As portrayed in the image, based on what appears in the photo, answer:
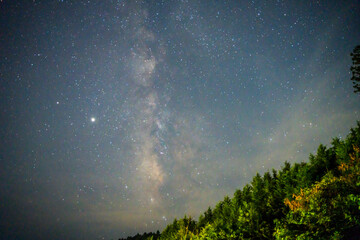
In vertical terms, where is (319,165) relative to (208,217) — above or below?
above

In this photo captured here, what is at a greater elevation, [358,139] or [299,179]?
[358,139]

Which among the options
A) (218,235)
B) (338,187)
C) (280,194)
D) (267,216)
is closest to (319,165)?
(280,194)

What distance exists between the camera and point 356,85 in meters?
14.0

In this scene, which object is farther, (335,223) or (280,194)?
(280,194)

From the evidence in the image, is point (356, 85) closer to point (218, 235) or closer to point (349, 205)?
point (349, 205)

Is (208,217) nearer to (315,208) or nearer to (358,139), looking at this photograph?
(358,139)

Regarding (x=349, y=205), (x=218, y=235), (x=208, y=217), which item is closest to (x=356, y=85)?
(x=349, y=205)

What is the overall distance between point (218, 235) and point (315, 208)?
20.3ft

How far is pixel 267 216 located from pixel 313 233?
9896mm

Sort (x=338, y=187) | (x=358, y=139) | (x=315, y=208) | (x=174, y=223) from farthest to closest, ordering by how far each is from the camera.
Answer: (x=174, y=223) < (x=358, y=139) < (x=338, y=187) < (x=315, y=208)

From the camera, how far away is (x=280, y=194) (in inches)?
776

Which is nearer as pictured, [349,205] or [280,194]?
[349,205]

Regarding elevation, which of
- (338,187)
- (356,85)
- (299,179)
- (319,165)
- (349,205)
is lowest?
(349,205)

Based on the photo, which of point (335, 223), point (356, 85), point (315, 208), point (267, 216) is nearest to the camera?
point (335, 223)
